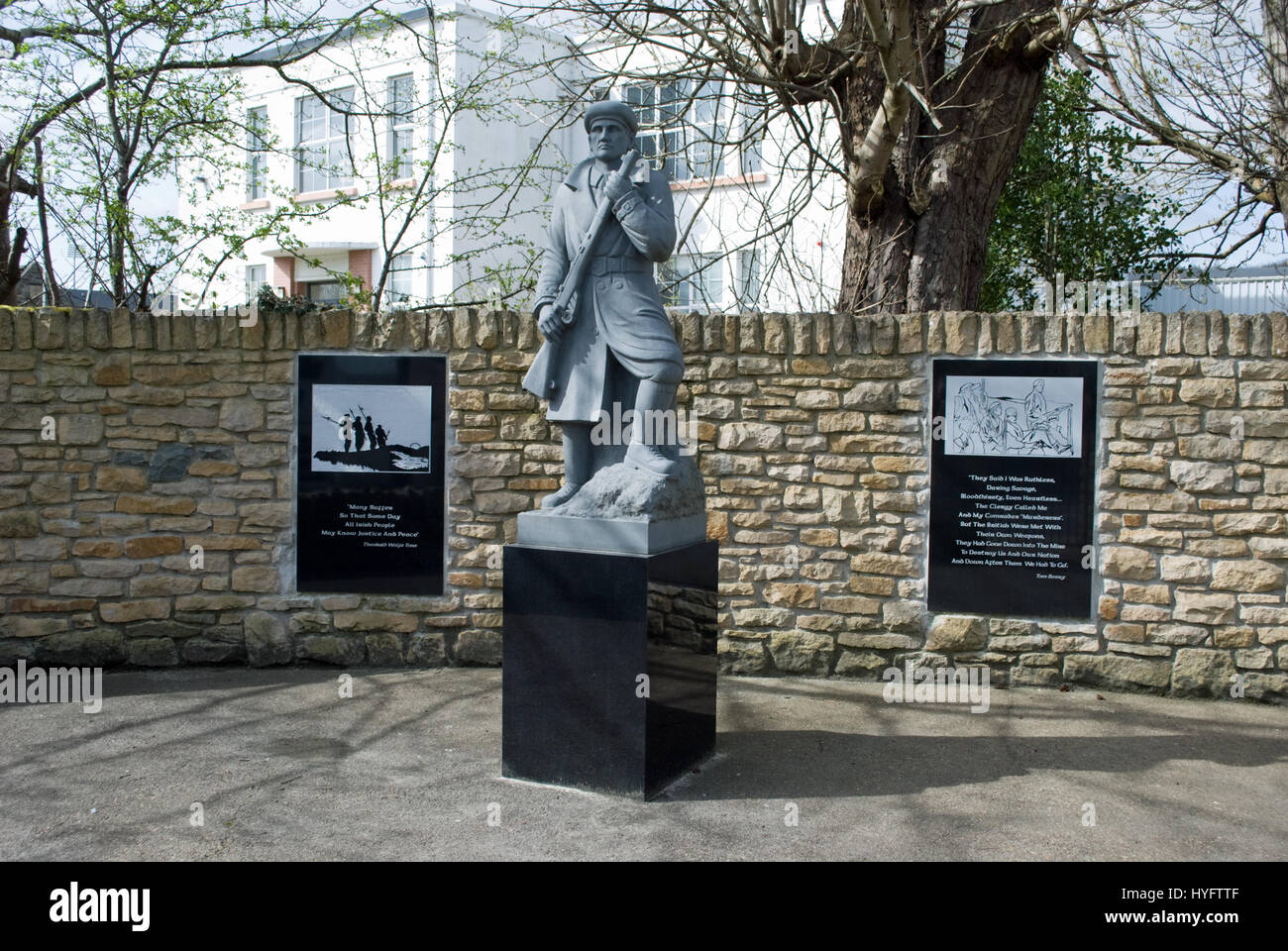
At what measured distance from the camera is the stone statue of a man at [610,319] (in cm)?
455

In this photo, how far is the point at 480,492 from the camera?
679 cm

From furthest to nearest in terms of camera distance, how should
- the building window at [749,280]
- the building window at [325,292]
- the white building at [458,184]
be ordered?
the building window at [325,292] < the white building at [458,184] < the building window at [749,280]

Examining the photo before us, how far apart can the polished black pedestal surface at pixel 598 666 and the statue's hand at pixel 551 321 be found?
0.98 metres

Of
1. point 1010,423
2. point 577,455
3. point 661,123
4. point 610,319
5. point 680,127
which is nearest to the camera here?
point 610,319

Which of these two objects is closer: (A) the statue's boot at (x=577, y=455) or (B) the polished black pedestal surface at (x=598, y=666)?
(B) the polished black pedestal surface at (x=598, y=666)

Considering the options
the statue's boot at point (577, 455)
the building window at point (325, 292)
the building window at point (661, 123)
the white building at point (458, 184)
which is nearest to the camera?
the statue's boot at point (577, 455)

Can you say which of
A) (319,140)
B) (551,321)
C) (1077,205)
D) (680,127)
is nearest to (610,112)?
(551,321)

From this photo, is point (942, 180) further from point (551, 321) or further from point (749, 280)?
point (551, 321)

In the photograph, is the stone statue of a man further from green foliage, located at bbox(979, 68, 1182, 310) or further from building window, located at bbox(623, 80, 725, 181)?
green foliage, located at bbox(979, 68, 1182, 310)

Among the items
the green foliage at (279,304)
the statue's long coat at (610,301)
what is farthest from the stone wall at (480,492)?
the statue's long coat at (610,301)

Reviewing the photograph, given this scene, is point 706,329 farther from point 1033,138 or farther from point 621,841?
point 1033,138

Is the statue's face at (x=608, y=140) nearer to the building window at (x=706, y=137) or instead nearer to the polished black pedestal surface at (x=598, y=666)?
the polished black pedestal surface at (x=598, y=666)

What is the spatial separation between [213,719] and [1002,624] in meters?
4.61

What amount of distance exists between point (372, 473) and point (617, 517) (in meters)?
2.94
